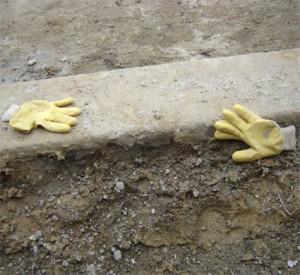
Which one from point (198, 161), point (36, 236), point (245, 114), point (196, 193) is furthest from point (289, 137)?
point (36, 236)

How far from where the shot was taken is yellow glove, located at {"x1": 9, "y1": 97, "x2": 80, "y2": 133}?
265 centimetres

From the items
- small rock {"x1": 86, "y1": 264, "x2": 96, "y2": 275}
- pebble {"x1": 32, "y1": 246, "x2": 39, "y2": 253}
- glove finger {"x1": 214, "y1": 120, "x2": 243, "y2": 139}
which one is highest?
glove finger {"x1": 214, "y1": 120, "x2": 243, "y2": 139}

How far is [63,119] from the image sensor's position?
2.69 meters

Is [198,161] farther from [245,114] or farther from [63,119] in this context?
[63,119]

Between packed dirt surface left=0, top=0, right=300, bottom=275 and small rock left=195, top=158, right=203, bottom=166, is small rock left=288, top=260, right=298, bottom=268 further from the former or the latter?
small rock left=195, top=158, right=203, bottom=166

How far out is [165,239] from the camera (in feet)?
7.71

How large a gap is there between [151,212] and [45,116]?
1.02 meters

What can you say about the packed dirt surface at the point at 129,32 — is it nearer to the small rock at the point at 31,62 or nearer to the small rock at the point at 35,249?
the small rock at the point at 31,62

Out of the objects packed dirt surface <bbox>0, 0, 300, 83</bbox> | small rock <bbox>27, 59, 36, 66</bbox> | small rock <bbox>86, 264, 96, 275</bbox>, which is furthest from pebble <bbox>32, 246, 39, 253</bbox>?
small rock <bbox>27, 59, 36, 66</bbox>

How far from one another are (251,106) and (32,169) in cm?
159

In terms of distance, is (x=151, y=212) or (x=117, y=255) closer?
(x=117, y=255)

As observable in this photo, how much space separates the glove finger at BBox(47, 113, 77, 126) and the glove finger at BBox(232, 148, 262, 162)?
114cm

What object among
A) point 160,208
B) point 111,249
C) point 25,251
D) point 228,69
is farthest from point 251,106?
point 25,251

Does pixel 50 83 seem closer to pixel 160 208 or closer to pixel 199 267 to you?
pixel 160 208
